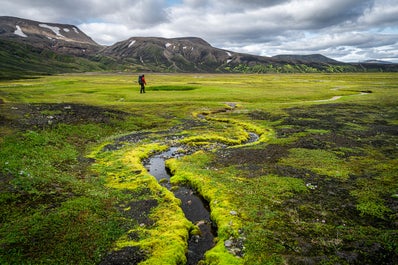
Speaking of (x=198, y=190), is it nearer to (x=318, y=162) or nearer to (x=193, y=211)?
(x=193, y=211)

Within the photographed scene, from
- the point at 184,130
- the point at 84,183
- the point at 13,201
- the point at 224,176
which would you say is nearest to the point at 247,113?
the point at 184,130

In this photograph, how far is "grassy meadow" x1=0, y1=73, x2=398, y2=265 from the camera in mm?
12078

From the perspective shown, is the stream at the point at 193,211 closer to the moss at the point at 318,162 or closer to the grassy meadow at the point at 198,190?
the grassy meadow at the point at 198,190

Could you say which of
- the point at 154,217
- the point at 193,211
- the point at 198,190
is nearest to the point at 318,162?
the point at 198,190

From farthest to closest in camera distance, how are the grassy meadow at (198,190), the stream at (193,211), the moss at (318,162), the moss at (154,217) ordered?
the moss at (318,162) < the stream at (193,211) < the moss at (154,217) < the grassy meadow at (198,190)

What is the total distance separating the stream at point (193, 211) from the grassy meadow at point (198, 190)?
494mm

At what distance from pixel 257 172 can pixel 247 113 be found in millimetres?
28659

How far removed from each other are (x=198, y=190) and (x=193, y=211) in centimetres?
249

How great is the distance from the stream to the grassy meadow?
1.62ft

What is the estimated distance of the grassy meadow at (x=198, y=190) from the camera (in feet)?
39.6

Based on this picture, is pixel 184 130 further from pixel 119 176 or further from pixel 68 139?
pixel 119 176

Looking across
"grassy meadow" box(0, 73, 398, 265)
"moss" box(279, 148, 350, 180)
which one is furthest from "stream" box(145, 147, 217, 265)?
"moss" box(279, 148, 350, 180)

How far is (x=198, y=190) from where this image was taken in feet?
Answer: 62.6

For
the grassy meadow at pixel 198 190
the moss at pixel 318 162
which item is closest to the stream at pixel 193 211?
the grassy meadow at pixel 198 190
